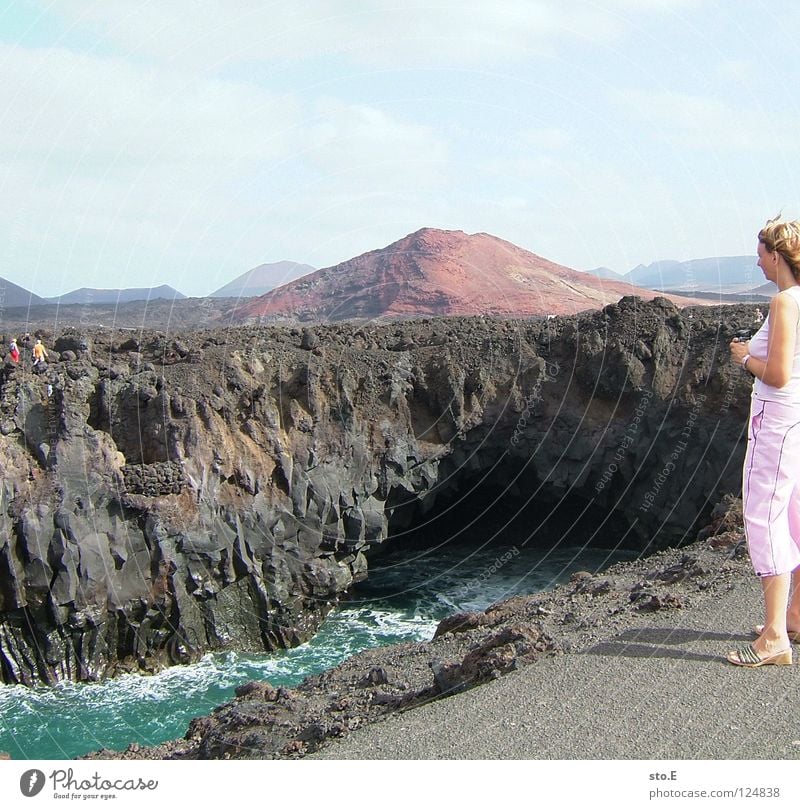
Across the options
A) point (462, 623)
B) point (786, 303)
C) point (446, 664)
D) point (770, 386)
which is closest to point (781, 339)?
point (786, 303)

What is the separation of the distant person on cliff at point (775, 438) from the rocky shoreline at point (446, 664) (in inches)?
74.0

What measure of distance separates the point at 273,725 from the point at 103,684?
12042 mm

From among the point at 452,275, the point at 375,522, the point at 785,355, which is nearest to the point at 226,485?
the point at 375,522

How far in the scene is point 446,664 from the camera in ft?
30.3

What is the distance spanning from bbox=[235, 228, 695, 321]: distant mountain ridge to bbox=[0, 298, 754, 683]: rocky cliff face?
8.13 feet

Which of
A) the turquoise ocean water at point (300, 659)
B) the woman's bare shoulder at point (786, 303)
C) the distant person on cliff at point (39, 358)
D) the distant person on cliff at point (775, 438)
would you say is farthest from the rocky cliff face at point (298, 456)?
the woman's bare shoulder at point (786, 303)

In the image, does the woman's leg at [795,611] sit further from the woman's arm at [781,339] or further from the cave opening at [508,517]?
the cave opening at [508,517]

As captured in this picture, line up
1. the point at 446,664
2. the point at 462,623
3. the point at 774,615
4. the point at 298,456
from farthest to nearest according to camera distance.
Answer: the point at 298,456 → the point at 462,623 → the point at 446,664 → the point at 774,615

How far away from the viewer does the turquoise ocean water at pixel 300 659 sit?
17.2m

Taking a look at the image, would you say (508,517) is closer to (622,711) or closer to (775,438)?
(622,711)

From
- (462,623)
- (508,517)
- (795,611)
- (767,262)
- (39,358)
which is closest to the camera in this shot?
(767,262)

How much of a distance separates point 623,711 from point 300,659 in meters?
15.8

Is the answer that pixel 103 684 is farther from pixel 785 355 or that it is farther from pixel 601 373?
pixel 785 355

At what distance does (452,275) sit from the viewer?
102ft
